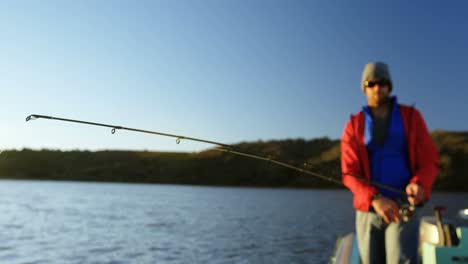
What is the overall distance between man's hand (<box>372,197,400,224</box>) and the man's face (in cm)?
62

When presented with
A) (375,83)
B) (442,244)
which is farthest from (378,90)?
(442,244)

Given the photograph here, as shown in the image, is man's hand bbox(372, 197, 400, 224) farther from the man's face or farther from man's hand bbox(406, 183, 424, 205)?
the man's face

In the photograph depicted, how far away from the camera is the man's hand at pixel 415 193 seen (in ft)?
8.43

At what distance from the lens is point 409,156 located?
2754mm

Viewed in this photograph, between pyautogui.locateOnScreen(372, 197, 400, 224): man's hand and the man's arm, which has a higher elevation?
the man's arm

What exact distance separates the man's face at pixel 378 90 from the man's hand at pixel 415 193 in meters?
0.57

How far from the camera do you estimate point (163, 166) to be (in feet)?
360

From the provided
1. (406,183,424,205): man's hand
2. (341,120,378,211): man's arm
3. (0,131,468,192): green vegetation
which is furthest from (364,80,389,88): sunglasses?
(0,131,468,192): green vegetation

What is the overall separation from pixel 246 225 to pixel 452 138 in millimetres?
79323

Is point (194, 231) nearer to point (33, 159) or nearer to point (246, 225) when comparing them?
point (246, 225)

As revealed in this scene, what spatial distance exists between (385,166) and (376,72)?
57cm

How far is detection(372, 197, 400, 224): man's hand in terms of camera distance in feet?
8.66

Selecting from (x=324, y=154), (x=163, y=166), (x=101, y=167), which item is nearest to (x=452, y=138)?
(x=324, y=154)

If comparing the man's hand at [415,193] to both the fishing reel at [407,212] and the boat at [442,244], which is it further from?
the boat at [442,244]
